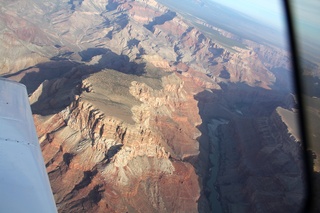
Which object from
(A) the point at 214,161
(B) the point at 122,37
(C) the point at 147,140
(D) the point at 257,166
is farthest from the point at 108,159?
(B) the point at 122,37

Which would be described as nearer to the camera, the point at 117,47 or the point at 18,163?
the point at 18,163

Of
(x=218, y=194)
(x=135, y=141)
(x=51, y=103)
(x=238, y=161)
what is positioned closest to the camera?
(x=135, y=141)

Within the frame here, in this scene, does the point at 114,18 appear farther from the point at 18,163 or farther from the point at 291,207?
the point at 18,163

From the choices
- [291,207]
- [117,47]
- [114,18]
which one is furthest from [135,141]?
[114,18]

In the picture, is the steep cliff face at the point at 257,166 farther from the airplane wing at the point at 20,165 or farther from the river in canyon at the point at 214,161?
the airplane wing at the point at 20,165

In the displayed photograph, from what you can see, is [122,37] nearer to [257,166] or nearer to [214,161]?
[214,161]

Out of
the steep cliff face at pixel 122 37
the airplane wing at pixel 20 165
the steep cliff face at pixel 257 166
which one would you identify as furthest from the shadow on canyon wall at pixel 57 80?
the airplane wing at pixel 20 165
